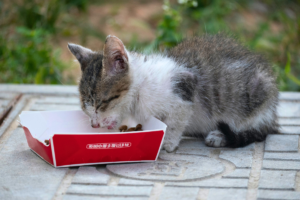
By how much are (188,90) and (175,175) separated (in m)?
0.78

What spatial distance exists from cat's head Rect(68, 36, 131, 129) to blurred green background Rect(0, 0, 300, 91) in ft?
7.40

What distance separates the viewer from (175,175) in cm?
303

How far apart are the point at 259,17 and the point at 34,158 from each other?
612cm

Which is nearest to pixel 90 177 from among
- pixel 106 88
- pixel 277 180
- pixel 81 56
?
pixel 106 88

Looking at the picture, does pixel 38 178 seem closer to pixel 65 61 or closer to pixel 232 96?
pixel 232 96

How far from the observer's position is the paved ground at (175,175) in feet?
9.05

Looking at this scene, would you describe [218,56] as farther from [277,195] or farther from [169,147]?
[277,195]

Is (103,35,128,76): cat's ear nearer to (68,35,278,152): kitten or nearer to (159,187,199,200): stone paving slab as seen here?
(68,35,278,152): kitten

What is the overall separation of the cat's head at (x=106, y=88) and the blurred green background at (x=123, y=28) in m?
2.26

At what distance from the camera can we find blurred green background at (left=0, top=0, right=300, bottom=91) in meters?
5.78

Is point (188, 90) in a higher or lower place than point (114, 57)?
lower

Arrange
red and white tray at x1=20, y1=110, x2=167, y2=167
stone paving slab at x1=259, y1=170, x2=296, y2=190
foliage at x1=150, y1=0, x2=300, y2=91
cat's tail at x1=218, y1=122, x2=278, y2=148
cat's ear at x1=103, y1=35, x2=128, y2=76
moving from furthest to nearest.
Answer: foliage at x1=150, y1=0, x2=300, y2=91 → cat's tail at x1=218, y1=122, x2=278, y2=148 → cat's ear at x1=103, y1=35, x2=128, y2=76 → red and white tray at x1=20, y1=110, x2=167, y2=167 → stone paving slab at x1=259, y1=170, x2=296, y2=190

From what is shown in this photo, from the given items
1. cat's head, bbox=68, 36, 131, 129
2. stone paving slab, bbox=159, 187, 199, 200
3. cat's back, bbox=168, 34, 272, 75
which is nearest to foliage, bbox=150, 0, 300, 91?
cat's back, bbox=168, 34, 272, 75

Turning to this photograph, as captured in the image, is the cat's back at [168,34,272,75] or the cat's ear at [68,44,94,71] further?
the cat's back at [168,34,272,75]
